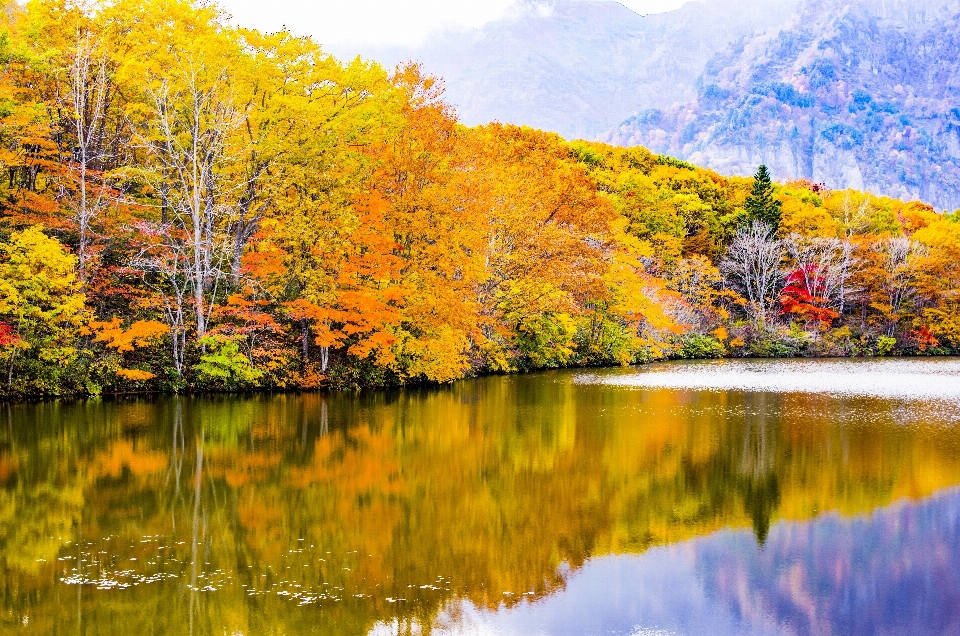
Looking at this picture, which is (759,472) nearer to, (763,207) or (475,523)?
(475,523)

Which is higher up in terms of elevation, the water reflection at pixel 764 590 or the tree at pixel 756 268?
the tree at pixel 756 268

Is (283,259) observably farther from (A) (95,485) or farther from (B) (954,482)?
(B) (954,482)

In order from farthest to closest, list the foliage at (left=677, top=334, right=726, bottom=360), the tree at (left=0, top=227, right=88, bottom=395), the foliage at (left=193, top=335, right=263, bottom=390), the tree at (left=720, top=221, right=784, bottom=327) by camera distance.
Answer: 1. the tree at (left=720, top=221, right=784, bottom=327)
2. the foliage at (left=677, top=334, right=726, bottom=360)
3. the foliage at (left=193, top=335, right=263, bottom=390)
4. the tree at (left=0, top=227, right=88, bottom=395)

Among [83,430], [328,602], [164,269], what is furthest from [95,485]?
[164,269]

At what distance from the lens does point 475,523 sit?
1119 cm

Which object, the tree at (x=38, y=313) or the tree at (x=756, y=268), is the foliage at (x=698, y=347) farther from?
the tree at (x=38, y=313)

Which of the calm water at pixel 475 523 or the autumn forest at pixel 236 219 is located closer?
the calm water at pixel 475 523

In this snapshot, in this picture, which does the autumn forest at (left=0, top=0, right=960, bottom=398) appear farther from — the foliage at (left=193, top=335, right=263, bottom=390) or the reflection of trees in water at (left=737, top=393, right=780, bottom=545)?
the reflection of trees in water at (left=737, top=393, right=780, bottom=545)

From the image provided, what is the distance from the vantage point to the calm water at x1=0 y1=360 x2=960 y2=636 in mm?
8188

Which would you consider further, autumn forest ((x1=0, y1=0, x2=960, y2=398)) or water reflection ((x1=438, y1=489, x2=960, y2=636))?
autumn forest ((x1=0, y1=0, x2=960, y2=398))

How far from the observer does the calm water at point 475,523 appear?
8188mm

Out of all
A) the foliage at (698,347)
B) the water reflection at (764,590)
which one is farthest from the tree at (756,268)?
the water reflection at (764,590)

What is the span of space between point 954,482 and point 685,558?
676cm

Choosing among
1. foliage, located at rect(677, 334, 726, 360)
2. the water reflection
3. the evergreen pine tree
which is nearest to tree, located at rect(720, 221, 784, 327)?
the evergreen pine tree
